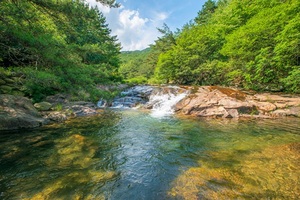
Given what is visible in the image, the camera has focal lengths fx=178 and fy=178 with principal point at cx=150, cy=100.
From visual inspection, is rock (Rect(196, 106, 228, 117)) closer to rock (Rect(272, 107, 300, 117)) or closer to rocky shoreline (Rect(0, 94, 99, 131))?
rock (Rect(272, 107, 300, 117))

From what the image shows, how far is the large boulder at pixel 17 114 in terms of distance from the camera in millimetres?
7027

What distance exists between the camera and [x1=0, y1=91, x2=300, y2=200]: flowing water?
132 inches

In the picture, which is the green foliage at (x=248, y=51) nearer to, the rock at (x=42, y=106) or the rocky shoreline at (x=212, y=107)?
the rocky shoreline at (x=212, y=107)

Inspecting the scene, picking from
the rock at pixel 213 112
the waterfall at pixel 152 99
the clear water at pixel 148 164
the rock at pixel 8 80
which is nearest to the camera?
the clear water at pixel 148 164

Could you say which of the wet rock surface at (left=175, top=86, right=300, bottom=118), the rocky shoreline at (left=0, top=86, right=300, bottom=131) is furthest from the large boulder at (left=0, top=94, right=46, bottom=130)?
the wet rock surface at (left=175, top=86, right=300, bottom=118)

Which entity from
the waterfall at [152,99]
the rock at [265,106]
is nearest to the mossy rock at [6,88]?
the waterfall at [152,99]

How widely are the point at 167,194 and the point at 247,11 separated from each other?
2247cm

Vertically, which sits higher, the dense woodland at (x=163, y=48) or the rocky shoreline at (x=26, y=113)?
the dense woodland at (x=163, y=48)

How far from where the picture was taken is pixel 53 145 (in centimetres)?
567

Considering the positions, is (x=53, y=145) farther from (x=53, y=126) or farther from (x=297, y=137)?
(x=297, y=137)

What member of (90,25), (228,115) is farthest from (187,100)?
(90,25)

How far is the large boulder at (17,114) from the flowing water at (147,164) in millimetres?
683

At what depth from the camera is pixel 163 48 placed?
34.9 metres

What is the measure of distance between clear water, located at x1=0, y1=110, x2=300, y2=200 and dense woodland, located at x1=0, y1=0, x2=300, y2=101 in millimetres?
2037
